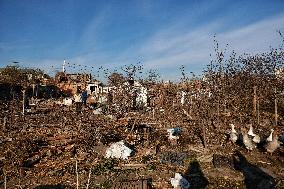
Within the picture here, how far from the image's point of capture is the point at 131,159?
10789 millimetres

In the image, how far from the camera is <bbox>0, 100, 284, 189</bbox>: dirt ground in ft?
29.0

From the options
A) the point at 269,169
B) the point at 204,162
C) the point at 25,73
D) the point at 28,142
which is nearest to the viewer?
the point at 269,169

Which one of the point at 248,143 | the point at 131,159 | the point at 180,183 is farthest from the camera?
the point at 248,143

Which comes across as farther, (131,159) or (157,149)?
(157,149)

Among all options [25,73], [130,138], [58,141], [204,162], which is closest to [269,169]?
[204,162]

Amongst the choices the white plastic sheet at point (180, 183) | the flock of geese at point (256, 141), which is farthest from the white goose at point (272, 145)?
the white plastic sheet at point (180, 183)

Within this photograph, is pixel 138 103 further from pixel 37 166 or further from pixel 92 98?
pixel 37 166

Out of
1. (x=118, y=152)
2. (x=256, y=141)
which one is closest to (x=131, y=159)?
(x=118, y=152)

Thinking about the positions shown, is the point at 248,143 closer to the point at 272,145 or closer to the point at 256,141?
the point at 256,141

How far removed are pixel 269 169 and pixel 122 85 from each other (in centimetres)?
1559

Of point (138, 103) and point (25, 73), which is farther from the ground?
point (25, 73)

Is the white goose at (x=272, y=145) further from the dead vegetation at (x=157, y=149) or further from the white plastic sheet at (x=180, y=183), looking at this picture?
the white plastic sheet at (x=180, y=183)

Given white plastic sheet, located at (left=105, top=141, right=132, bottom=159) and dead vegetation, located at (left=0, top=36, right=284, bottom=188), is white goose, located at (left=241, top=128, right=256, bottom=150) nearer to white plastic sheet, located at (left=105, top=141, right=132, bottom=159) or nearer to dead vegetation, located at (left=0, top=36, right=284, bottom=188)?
dead vegetation, located at (left=0, top=36, right=284, bottom=188)

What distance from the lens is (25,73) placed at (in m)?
36.9
